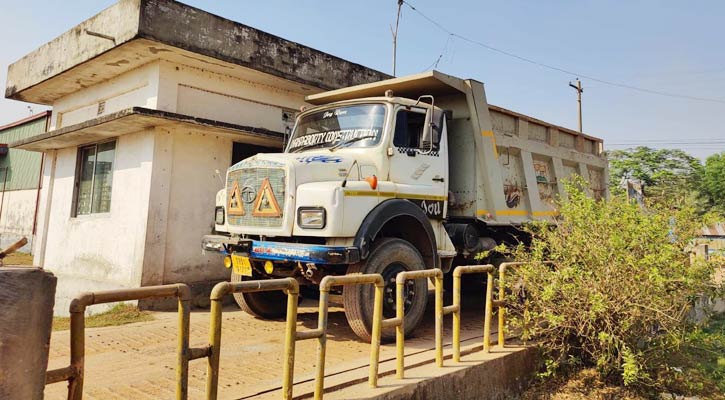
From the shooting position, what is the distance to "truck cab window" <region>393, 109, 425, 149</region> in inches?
215

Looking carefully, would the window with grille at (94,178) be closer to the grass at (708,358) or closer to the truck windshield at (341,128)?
the truck windshield at (341,128)

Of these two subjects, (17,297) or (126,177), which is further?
(126,177)

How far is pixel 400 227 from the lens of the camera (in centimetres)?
536

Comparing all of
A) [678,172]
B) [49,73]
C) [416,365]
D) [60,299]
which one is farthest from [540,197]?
[678,172]

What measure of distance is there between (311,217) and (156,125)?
4345 millimetres

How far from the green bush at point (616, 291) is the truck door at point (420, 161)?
4.39ft

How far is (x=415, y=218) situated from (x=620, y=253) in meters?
2.04

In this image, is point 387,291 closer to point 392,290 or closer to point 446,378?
point 392,290

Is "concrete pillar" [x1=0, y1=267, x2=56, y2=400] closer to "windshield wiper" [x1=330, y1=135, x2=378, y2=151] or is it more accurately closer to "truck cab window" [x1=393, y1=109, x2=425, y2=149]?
"windshield wiper" [x1=330, y1=135, x2=378, y2=151]

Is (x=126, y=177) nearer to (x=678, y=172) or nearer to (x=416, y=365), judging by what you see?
(x=416, y=365)

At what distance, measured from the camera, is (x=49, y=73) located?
913cm

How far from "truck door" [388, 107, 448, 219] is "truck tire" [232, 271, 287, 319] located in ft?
7.72

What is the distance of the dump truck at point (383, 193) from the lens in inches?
180

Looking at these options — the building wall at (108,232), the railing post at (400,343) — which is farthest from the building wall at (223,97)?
the railing post at (400,343)
